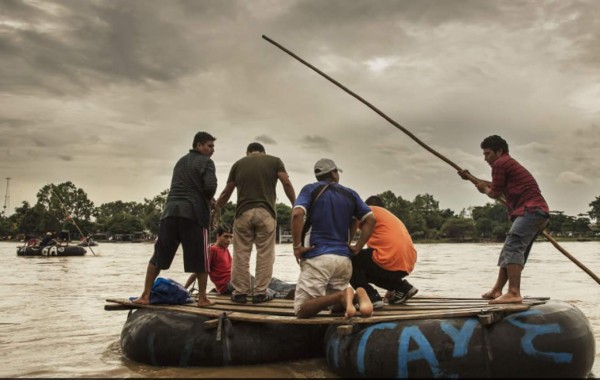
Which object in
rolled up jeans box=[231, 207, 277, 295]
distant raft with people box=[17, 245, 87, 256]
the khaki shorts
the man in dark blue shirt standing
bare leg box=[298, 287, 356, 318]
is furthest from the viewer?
distant raft with people box=[17, 245, 87, 256]

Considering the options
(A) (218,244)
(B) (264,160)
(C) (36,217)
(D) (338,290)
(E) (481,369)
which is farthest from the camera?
(C) (36,217)

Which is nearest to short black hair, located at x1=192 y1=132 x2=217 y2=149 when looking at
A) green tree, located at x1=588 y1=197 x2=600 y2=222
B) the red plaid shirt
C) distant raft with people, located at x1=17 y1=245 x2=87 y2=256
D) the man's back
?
the man's back

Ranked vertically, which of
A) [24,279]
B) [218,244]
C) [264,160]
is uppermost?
[264,160]

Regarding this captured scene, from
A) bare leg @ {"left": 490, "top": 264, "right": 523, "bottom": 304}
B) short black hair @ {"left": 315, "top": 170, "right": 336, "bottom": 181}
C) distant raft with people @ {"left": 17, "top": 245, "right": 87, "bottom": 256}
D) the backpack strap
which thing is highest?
short black hair @ {"left": 315, "top": 170, "right": 336, "bottom": 181}

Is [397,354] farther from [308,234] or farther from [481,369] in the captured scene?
[308,234]

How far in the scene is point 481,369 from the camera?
424cm

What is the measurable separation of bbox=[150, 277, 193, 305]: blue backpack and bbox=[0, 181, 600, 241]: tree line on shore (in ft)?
345

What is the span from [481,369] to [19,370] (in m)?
4.66

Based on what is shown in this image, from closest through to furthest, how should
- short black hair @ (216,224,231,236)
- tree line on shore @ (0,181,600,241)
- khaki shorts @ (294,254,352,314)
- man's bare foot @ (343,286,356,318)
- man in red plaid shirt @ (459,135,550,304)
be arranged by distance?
man's bare foot @ (343,286,356,318) → khaki shorts @ (294,254,352,314) → man in red plaid shirt @ (459,135,550,304) → short black hair @ (216,224,231,236) → tree line on shore @ (0,181,600,241)

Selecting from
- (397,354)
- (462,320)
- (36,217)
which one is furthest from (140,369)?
(36,217)

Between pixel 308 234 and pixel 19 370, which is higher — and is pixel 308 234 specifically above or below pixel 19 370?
above

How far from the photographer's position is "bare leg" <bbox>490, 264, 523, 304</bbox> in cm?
512

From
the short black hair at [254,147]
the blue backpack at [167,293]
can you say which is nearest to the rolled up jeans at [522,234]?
the short black hair at [254,147]

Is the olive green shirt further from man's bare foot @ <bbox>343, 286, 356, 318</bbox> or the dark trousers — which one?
man's bare foot @ <bbox>343, 286, 356, 318</bbox>
